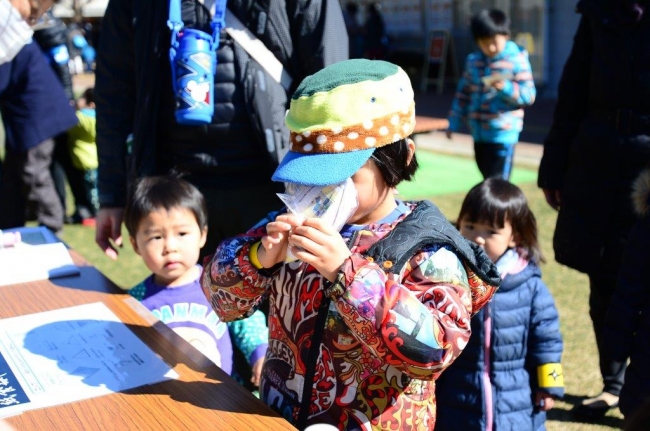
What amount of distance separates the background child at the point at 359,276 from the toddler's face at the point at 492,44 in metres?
4.30

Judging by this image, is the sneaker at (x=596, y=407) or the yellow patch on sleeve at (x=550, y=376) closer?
the yellow patch on sleeve at (x=550, y=376)

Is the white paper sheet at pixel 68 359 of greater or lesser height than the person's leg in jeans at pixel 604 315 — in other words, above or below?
above

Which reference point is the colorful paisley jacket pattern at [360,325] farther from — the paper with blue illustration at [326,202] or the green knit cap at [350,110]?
the green knit cap at [350,110]

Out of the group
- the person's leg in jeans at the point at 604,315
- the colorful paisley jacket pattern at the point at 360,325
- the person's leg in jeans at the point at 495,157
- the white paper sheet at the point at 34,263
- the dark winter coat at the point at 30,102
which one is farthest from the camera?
the person's leg in jeans at the point at 495,157

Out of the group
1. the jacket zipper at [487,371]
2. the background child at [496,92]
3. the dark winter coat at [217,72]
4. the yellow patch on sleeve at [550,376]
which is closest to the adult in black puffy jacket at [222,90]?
the dark winter coat at [217,72]

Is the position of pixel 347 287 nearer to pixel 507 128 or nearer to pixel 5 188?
pixel 5 188

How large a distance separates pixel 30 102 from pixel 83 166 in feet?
7.51

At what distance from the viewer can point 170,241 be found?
238 centimetres

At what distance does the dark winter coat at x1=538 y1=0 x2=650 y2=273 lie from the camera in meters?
2.70

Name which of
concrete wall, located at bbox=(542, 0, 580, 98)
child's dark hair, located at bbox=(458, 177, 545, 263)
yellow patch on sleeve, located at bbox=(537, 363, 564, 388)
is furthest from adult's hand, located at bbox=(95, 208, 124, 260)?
concrete wall, located at bbox=(542, 0, 580, 98)

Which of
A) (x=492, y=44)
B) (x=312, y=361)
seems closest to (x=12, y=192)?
(x=312, y=361)

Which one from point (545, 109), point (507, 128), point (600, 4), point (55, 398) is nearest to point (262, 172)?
point (55, 398)

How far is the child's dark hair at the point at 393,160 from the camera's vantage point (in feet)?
5.02

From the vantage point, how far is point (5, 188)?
426 centimetres
